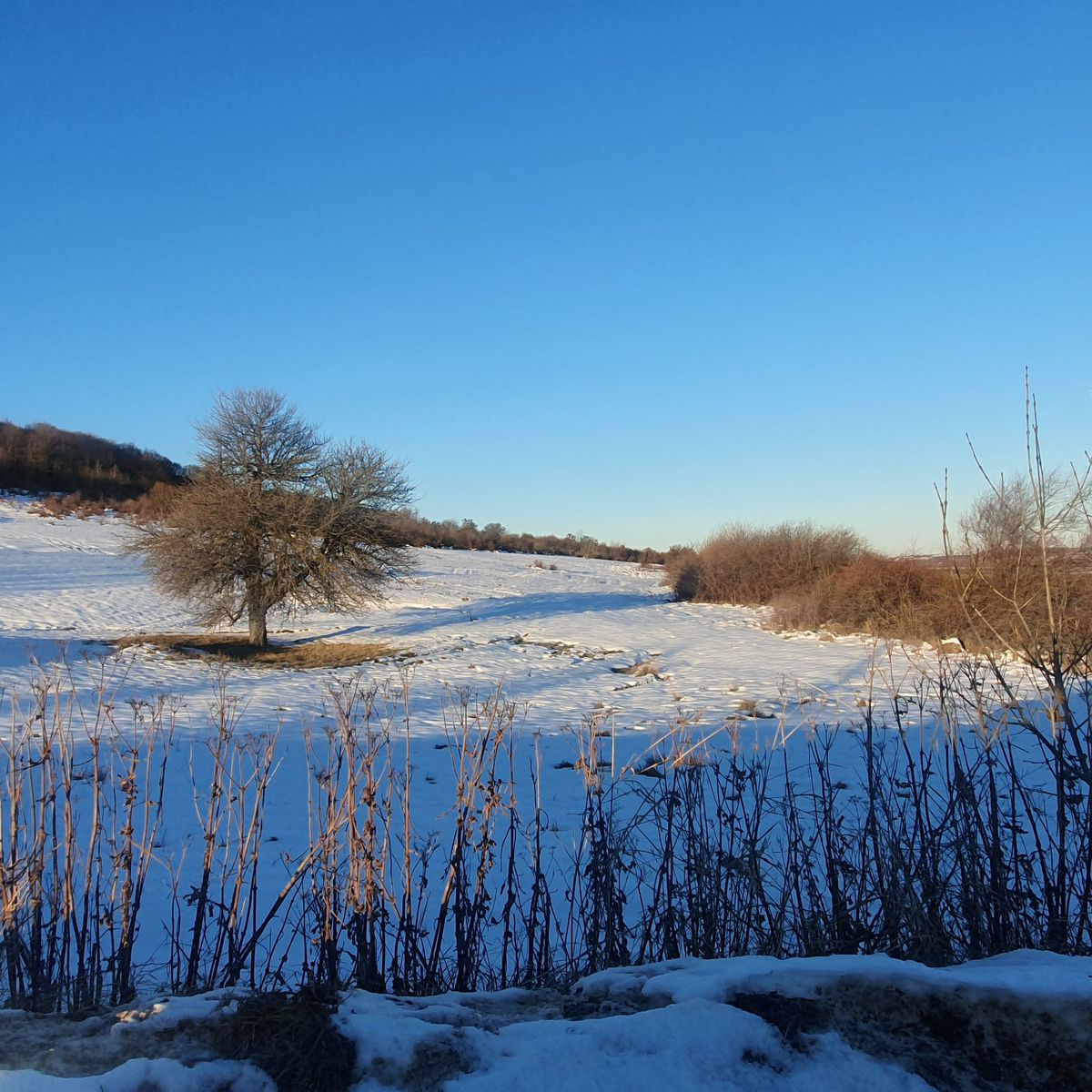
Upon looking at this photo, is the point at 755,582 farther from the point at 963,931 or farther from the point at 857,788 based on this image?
the point at 963,931

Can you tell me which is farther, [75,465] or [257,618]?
[75,465]

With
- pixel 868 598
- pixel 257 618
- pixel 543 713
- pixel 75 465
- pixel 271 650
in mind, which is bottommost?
pixel 271 650

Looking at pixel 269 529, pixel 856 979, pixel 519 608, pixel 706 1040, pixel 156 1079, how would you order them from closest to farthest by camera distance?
pixel 156 1079 < pixel 706 1040 < pixel 856 979 < pixel 269 529 < pixel 519 608

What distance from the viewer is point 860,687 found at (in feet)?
44.1

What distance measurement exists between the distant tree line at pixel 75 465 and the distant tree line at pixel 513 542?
19.4 metres

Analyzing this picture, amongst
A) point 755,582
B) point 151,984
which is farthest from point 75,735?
point 755,582

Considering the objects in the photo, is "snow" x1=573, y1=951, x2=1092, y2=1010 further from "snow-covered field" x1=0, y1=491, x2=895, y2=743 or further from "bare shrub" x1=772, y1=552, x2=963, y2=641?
"bare shrub" x1=772, y1=552, x2=963, y2=641

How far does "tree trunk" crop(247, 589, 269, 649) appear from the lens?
20.9 meters

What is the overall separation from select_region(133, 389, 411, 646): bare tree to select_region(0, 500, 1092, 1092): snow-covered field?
2.52 m

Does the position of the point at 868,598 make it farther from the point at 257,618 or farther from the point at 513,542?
the point at 513,542

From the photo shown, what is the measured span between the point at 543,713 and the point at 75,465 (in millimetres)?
56394

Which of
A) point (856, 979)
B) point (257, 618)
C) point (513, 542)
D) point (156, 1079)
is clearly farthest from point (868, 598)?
point (513, 542)

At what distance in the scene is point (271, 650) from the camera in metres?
21.1

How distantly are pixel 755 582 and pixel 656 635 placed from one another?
13080mm
